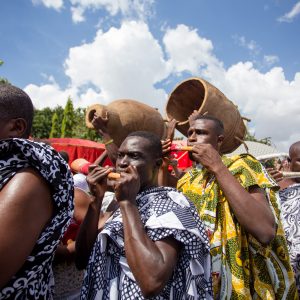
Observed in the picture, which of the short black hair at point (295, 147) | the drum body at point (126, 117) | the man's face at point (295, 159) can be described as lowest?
the man's face at point (295, 159)

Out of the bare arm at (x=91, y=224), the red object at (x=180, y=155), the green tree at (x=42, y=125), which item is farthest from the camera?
the green tree at (x=42, y=125)

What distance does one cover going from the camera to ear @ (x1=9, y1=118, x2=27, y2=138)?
54.7 inches

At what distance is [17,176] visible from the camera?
1235 mm

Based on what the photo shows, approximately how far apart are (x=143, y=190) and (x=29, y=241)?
723 millimetres

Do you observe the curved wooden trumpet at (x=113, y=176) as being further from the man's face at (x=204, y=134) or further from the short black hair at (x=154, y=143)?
the man's face at (x=204, y=134)

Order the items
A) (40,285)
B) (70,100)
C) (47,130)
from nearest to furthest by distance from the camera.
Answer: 1. (40,285)
2. (70,100)
3. (47,130)

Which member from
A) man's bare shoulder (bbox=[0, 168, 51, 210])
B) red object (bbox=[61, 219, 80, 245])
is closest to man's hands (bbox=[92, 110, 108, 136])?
red object (bbox=[61, 219, 80, 245])

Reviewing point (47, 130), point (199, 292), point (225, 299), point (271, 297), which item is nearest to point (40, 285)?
point (199, 292)

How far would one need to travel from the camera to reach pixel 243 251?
6.50 feet

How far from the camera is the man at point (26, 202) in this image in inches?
45.6

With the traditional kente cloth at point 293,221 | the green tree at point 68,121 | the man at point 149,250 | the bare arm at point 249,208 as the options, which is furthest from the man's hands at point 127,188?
the green tree at point 68,121

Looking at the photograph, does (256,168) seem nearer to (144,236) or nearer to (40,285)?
(144,236)

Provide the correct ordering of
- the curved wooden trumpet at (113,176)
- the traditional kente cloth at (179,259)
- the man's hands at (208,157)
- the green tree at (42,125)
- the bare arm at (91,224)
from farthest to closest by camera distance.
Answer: the green tree at (42,125), the man's hands at (208,157), the bare arm at (91,224), the curved wooden trumpet at (113,176), the traditional kente cloth at (179,259)

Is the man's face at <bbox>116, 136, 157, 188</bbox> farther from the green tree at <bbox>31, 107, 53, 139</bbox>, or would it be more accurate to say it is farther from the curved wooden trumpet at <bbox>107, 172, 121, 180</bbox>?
the green tree at <bbox>31, 107, 53, 139</bbox>
